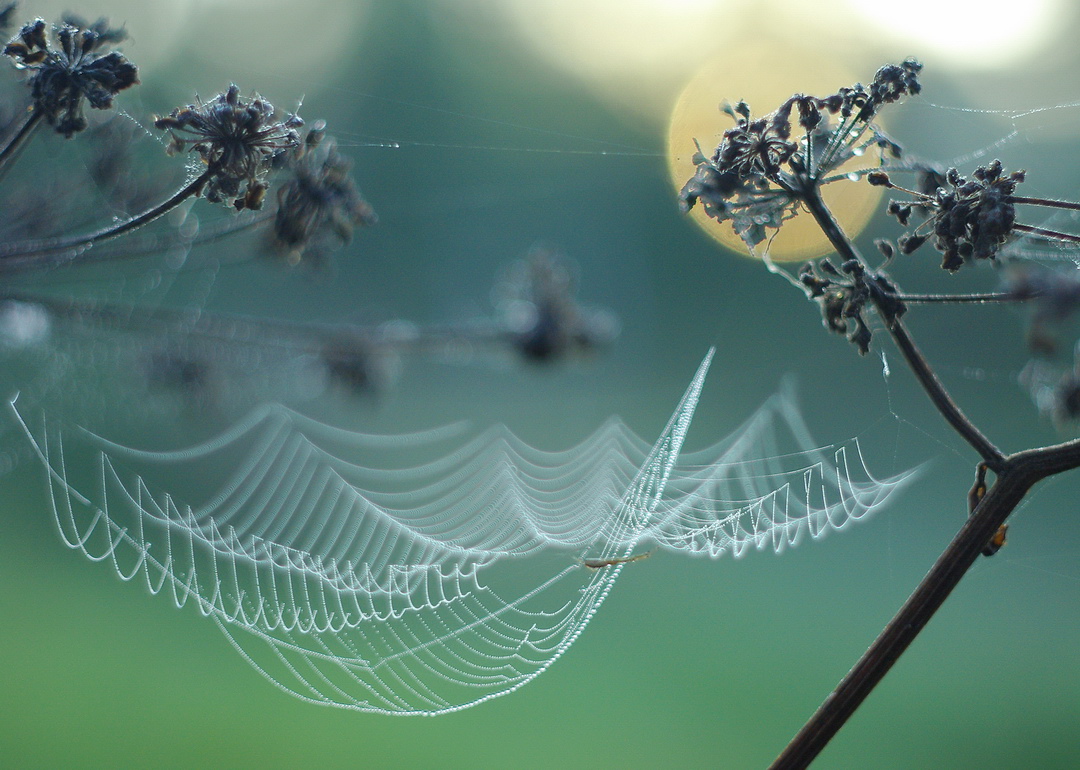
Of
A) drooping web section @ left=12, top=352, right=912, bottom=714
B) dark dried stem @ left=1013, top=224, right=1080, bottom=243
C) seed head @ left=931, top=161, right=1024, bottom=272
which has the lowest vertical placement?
drooping web section @ left=12, top=352, right=912, bottom=714

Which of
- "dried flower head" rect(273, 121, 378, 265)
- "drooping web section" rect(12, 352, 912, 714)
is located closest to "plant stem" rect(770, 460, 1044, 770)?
"drooping web section" rect(12, 352, 912, 714)

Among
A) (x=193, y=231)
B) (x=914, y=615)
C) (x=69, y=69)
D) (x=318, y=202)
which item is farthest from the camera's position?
(x=193, y=231)

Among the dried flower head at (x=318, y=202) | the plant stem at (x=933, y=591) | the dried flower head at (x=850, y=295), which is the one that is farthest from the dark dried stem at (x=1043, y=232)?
the dried flower head at (x=318, y=202)

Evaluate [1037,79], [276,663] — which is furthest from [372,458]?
[1037,79]

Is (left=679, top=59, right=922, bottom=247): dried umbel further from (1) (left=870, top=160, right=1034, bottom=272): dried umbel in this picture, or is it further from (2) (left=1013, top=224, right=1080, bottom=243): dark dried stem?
(2) (left=1013, top=224, right=1080, bottom=243): dark dried stem

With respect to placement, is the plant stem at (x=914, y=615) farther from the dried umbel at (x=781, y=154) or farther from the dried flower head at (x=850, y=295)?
the dried umbel at (x=781, y=154)

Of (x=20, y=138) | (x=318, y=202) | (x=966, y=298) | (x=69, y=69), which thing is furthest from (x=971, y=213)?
(x=20, y=138)

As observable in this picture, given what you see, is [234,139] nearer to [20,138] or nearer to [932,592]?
[20,138]
